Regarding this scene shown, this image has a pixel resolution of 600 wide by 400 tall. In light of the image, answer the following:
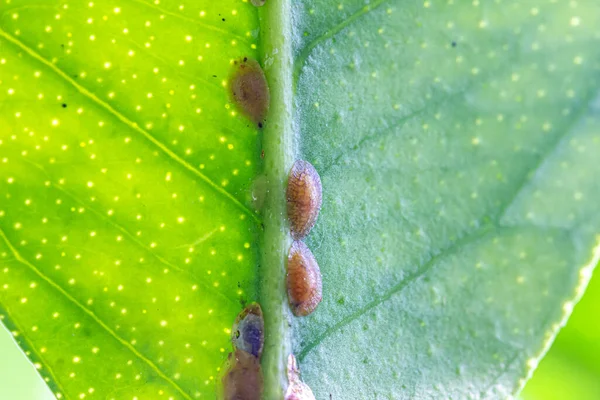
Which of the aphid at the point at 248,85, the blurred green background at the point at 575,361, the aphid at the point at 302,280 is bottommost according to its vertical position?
the blurred green background at the point at 575,361

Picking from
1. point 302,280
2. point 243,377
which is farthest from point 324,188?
point 243,377

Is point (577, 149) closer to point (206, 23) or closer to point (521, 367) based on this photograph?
point (521, 367)

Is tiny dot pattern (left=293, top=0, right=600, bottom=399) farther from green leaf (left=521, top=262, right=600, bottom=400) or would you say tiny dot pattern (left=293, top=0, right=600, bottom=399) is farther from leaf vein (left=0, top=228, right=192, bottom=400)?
green leaf (left=521, top=262, right=600, bottom=400)

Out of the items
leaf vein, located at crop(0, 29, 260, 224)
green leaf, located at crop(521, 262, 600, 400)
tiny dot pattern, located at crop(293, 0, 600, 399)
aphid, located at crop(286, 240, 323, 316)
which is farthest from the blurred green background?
leaf vein, located at crop(0, 29, 260, 224)

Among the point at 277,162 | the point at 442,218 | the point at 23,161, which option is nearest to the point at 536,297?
the point at 442,218

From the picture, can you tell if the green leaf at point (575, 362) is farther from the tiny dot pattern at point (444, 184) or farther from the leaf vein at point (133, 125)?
the leaf vein at point (133, 125)

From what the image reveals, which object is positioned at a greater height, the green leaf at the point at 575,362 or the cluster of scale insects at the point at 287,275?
the cluster of scale insects at the point at 287,275

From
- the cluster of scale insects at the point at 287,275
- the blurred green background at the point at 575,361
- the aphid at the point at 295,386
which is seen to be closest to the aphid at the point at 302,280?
the cluster of scale insects at the point at 287,275
